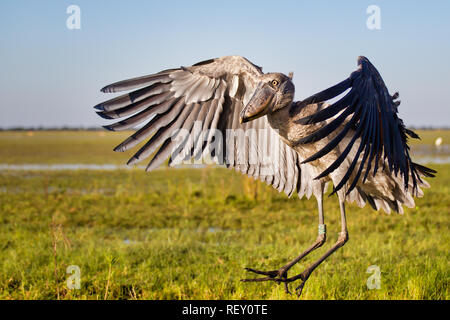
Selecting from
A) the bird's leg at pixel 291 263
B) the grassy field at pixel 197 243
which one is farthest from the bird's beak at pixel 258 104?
the grassy field at pixel 197 243

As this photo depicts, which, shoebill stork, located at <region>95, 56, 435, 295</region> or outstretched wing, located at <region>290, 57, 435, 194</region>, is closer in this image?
outstretched wing, located at <region>290, 57, 435, 194</region>

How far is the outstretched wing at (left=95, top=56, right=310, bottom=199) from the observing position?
3287mm

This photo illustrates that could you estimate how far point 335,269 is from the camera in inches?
213

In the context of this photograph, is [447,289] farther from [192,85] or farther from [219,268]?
[192,85]

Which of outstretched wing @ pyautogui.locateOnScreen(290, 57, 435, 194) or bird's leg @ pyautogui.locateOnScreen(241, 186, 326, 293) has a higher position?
outstretched wing @ pyautogui.locateOnScreen(290, 57, 435, 194)

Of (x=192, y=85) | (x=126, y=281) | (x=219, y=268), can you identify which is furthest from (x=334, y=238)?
(x=192, y=85)

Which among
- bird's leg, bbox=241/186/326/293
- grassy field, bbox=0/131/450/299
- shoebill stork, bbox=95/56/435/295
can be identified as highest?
shoebill stork, bbox=95/56/435/295

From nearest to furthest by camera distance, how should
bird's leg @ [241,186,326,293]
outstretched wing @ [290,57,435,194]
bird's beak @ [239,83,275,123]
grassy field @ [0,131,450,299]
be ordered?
outstretched wing @ [290,57,435,194], bird's beak @ [239,83,275,123], bird's leg @ [241,186,326,293], grassy field @ [0,131,450,299]

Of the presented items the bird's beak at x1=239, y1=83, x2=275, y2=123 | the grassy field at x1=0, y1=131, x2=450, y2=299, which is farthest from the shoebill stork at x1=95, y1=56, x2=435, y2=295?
the grassy field at x1=0, y1=131, x2=450, y2=299

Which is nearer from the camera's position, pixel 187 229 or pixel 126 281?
pixel 126 281

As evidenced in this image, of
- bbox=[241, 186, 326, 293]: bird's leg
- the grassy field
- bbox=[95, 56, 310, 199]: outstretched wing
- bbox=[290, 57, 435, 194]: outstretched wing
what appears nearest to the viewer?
bbox=[290, 57, 435, 194]: outstretched wing

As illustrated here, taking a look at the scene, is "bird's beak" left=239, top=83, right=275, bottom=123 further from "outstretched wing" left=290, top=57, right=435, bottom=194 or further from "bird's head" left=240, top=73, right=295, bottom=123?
"outstretched wing" left=290, top=57, right=435, bottom=194

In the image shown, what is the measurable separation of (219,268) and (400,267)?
1891 mm

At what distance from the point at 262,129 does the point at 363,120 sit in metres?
1.09
